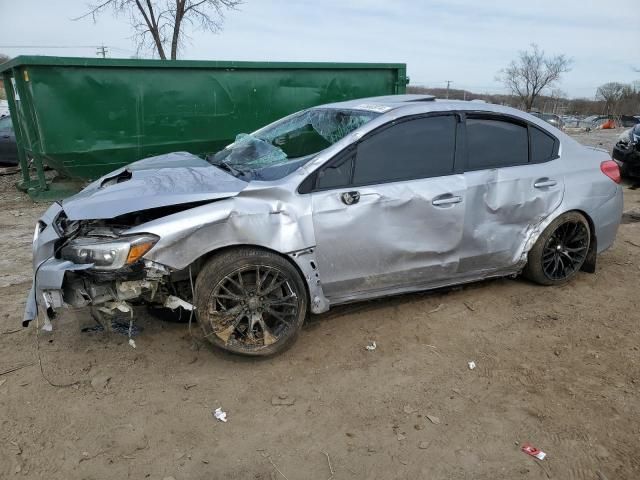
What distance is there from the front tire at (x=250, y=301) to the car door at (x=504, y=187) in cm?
143

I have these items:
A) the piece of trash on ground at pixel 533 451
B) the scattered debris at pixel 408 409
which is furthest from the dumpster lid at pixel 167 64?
the piece of trash on ground at pixel 533 451

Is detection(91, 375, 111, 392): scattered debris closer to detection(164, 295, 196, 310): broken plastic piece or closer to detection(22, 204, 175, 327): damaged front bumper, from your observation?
detection(22, 204, 175, 327): damaged front bumper

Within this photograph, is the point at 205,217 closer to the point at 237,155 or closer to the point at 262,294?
the point at 262,294

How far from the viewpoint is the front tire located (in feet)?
A: 10.1

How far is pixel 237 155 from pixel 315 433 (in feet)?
7.68

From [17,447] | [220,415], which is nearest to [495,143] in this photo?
[220,415]

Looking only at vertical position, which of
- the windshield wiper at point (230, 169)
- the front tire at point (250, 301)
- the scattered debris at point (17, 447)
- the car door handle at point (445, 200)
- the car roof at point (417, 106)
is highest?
the car roof at point (417, 106)

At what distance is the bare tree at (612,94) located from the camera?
5402cm

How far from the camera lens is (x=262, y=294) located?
3.20 meters

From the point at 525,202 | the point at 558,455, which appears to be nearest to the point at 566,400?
the point at 558,455

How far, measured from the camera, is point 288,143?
4.14m

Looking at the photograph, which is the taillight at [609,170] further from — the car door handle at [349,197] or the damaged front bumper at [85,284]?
the damaged front bumper at [85,284]

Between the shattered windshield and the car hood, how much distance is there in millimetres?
267

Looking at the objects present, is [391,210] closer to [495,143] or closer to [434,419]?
[495,143]
